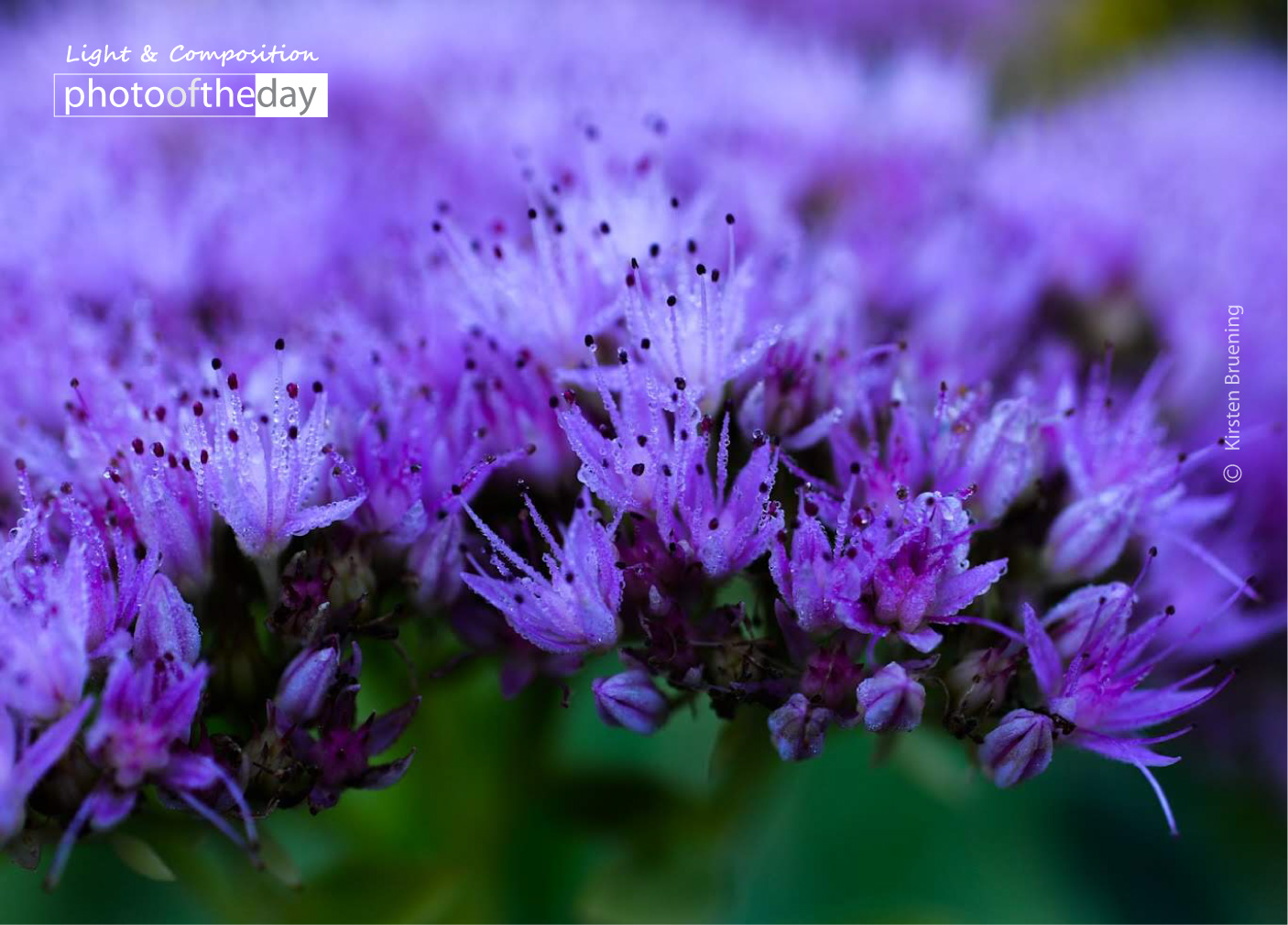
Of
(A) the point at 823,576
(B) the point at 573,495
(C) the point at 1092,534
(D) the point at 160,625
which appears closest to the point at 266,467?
(D) the point at 160,625

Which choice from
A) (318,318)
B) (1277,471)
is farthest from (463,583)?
(1277,471)

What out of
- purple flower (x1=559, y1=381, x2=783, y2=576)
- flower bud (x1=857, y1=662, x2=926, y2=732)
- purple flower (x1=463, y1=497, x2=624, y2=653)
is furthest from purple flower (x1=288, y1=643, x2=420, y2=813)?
flower bud (x1=857, y1=662, x2=926, y2=732)

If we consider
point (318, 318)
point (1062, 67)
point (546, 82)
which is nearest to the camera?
point (318, 318)

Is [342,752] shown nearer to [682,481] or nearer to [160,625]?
[160,625]

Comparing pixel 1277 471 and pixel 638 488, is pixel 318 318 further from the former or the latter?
pixel 1277 471

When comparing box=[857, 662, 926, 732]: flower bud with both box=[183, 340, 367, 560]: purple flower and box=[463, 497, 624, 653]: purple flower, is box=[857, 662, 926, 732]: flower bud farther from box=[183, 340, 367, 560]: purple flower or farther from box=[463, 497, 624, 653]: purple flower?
box=[183, 340, 367, 560]: purple flower
